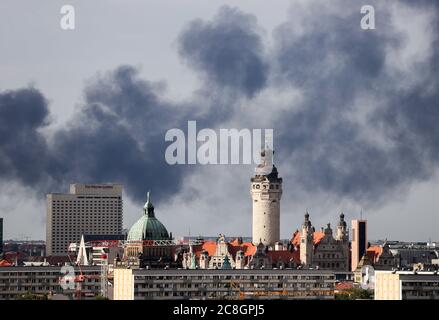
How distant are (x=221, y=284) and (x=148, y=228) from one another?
119 feet

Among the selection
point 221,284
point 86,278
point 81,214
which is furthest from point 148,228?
point 81,214

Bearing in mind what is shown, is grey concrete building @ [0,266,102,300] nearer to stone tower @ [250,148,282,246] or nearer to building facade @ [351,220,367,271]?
building facade @ [351,220,367,271]

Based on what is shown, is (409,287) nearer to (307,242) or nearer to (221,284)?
(221,284)

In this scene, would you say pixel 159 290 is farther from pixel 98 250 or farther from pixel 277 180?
pixel 98 250

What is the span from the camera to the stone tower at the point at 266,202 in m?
102

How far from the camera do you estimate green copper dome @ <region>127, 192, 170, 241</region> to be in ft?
320

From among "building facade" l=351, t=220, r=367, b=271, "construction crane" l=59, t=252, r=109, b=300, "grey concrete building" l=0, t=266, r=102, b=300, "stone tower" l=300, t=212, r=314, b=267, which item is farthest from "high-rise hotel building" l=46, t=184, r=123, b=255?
"grey concrete building" l=0, t=266, r=102, b=300

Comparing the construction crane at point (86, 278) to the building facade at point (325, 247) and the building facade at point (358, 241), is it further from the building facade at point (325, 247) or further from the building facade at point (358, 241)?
the building facade at point (358, 241)

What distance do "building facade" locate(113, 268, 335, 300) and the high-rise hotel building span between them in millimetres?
57977

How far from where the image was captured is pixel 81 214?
141 meters

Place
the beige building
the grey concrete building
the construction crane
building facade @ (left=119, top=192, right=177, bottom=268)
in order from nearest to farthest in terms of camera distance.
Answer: the beige building → the grey concrete building → the construction crane → building facade @ (left=119, top=192, right=177, bottom=268)

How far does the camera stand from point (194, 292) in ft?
199

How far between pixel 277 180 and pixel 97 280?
30.0m
